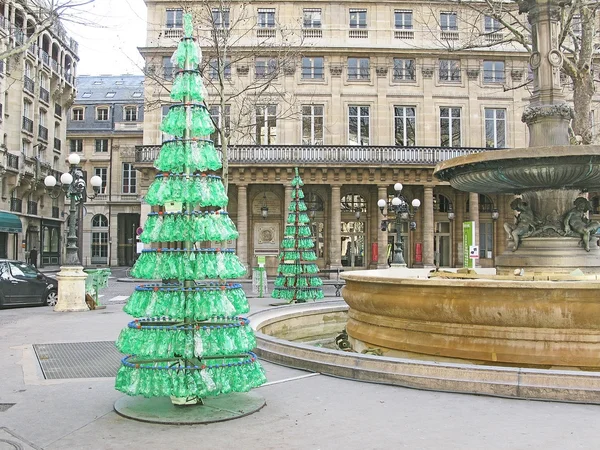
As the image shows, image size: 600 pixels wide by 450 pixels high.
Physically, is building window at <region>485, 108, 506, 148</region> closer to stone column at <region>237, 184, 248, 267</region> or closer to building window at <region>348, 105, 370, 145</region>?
building window at <region>348, 105, 370, 145</region>

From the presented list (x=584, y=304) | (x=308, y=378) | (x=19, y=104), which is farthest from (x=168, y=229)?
(x=19, y=104)

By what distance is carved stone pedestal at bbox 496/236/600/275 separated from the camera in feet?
29.6

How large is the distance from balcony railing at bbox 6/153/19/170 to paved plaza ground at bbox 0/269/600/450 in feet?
123

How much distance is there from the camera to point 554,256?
917cm

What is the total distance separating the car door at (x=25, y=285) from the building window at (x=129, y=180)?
1545 inches

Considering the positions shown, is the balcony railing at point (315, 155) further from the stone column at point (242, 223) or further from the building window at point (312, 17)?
the building window at point (312, 17)

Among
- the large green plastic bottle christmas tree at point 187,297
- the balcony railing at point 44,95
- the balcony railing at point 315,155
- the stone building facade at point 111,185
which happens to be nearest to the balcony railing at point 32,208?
the balcony railing at point 44,95

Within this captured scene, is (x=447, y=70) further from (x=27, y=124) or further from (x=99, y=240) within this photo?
(x=99, y=240)

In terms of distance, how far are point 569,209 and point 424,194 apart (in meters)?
28.4

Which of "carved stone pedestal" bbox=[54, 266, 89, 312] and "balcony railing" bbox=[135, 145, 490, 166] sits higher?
"balcony railing" bbox=[135, 145, 490, 166]

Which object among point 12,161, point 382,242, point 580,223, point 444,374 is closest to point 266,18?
point 382,242

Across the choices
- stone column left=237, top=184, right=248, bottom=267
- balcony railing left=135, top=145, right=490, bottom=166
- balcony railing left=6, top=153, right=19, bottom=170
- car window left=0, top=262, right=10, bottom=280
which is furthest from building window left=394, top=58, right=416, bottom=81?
car window left=0, top=262, right=10, bottom=280

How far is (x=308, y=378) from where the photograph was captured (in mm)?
7074

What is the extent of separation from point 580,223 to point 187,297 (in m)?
6.62
